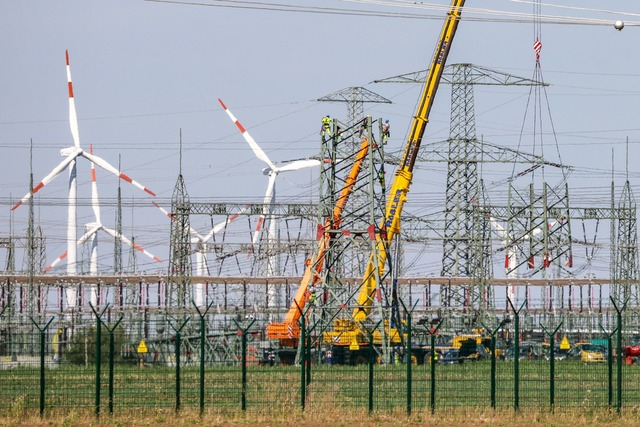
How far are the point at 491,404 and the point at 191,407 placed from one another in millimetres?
6923

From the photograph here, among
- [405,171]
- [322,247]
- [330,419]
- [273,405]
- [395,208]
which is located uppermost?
[405,171]

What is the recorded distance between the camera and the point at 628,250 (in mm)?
83938

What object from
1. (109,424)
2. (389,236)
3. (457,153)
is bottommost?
(109,424)

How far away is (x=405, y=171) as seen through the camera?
2261 inches

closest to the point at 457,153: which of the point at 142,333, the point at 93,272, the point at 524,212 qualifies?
the point at 524,212

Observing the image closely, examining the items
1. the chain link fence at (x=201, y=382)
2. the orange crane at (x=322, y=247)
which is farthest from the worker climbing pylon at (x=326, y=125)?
the chain link fence at (x=201, y=382)

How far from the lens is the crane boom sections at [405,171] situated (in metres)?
54.5

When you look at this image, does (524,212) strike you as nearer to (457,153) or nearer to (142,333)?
(457,153)

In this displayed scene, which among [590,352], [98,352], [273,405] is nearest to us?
[98,352]

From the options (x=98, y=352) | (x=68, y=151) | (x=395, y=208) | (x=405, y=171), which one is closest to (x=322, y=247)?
(x=395, y=208)

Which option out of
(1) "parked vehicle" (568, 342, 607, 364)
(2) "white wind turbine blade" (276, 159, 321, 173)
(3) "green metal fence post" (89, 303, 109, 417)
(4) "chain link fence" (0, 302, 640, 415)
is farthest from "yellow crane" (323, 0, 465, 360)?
(2) "white wind turbine blade" (276, 159, 321, 173)

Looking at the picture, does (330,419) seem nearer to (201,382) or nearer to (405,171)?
(201,382)

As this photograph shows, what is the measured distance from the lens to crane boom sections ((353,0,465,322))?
5453 cm

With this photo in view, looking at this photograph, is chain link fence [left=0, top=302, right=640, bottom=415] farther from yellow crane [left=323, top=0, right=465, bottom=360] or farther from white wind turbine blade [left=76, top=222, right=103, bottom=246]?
white wind turbine blade [left=76, top=222, right=103, bottom=246]
